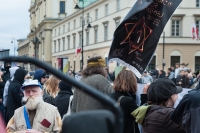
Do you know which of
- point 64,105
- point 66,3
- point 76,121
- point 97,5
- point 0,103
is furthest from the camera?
point 66,3

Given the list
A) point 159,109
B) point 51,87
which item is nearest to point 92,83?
point 159,109

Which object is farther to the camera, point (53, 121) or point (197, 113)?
point (53, 121)

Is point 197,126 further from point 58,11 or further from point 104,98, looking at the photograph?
point 58,11

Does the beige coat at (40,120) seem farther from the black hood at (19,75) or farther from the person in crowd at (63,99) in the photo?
the black hood at (19,75)

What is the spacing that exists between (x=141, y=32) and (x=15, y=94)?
2.85 metres

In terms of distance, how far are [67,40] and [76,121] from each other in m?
66.7

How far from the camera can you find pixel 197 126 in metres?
3.37

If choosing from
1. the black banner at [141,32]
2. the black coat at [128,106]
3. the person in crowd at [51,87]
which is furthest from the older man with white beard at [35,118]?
the person in crowd at [51,87]

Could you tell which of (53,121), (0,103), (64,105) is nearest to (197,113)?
(53,121)

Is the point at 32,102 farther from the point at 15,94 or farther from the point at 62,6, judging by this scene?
the point at 62,6

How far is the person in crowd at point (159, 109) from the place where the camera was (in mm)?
3705

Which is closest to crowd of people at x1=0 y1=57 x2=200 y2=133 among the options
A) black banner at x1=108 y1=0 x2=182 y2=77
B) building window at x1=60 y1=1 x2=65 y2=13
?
black banner at x1=108 y1=0 x2=182 y2=77

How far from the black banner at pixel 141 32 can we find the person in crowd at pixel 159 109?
1.53 meters

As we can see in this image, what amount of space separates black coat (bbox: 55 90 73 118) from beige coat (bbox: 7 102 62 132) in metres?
2.02
